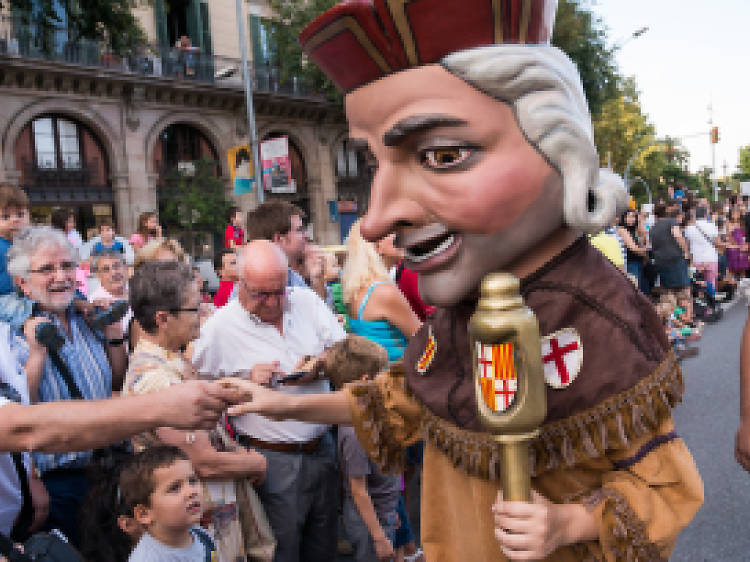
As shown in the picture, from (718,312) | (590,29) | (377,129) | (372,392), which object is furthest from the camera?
(590,29)

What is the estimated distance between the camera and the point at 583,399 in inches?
49.6

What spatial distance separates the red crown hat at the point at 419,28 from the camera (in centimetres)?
124

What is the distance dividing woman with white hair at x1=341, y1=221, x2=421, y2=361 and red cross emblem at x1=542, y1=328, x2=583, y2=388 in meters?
1.74

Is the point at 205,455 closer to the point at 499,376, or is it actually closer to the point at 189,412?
the point at 189,412

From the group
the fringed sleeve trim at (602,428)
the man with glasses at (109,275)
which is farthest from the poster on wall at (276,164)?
the fringed sleeve trim at (602,428)

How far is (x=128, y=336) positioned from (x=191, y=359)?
2.85 ft

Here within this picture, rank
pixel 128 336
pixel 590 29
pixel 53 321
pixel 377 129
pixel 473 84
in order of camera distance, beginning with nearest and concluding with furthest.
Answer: pixel 473 84
pixel 377 129
pixel 53 321
pixel 128 336
pixel 590 29

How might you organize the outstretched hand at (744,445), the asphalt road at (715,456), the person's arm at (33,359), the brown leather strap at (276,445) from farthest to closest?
the asphalt road at (715,456) < the brown leather strap at (276,445) < the person's arm at (33,359) < the outstretched hand at (744,445)

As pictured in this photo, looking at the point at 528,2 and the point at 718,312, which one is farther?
the point at 718,312

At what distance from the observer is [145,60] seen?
56.7 feet

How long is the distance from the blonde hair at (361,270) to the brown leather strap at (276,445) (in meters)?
0.78

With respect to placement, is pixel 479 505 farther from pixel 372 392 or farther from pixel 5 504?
pixel 5 504

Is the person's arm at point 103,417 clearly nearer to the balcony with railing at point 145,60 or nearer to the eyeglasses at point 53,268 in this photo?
the eyeglasses at point 53,268

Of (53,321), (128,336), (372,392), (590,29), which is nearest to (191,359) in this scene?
(53,321)
